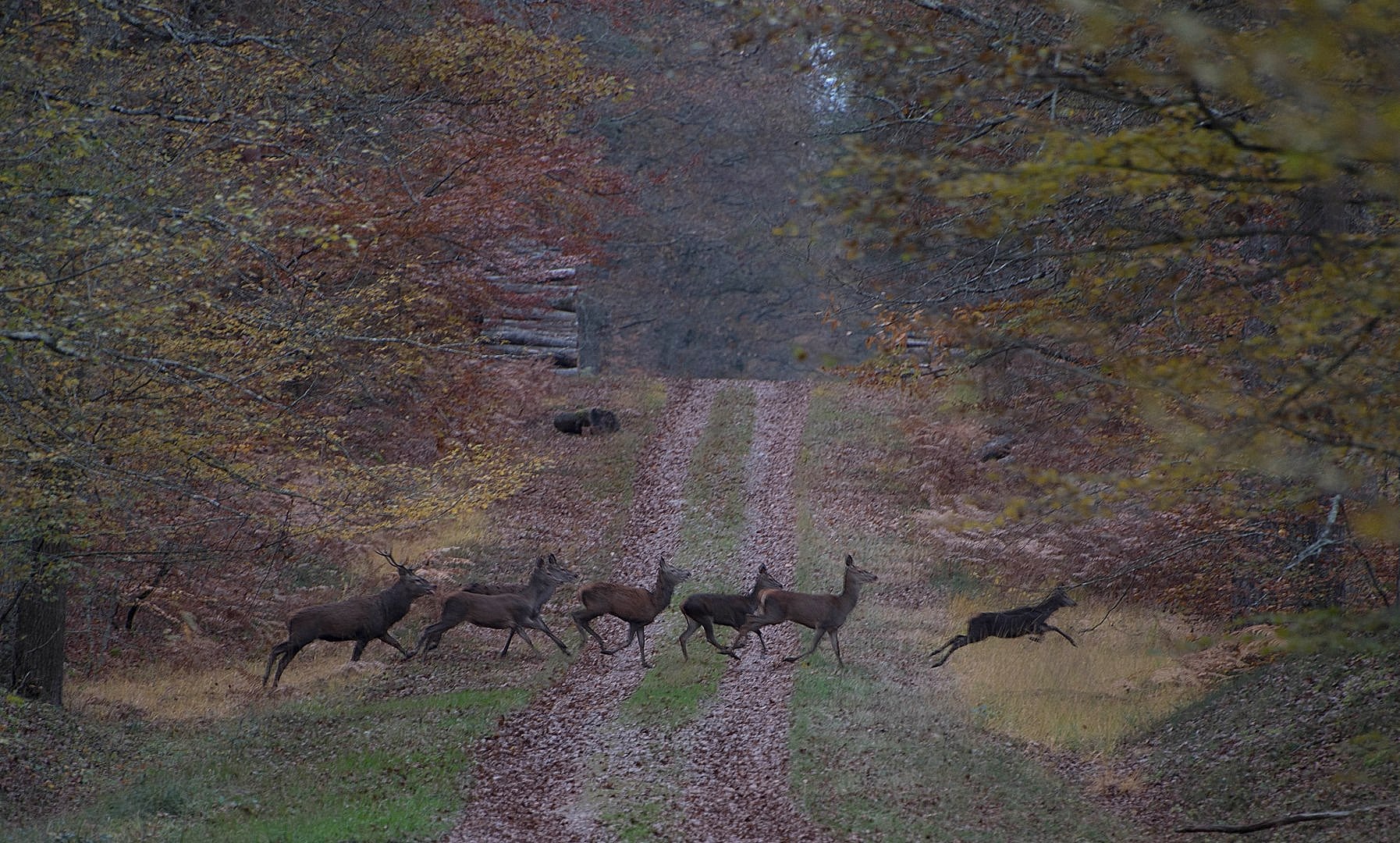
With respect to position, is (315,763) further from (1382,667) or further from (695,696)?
(1382,667)

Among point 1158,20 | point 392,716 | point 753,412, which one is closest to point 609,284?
point 753,412

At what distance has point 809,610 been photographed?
49.6 ft

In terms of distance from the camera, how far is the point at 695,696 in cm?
1441

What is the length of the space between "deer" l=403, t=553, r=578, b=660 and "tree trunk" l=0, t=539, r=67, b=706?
4290 mm

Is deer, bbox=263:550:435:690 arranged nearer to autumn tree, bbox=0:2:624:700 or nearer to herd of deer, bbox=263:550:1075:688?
herd of deer, bbox=263:550:1075:688

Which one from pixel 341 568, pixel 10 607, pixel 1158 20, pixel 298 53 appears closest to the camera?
Answer: pixel 1158 20

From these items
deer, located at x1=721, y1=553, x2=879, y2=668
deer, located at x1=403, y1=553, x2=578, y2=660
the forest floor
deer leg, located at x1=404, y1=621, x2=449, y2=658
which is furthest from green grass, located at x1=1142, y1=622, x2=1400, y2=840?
deer leg, located at x1=404, y1=621, x2=449, y2=658

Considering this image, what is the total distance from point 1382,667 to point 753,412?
2339cm

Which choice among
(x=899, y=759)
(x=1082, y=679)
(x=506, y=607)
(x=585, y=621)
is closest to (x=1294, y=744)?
(x=899, y=759)

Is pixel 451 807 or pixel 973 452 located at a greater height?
pixel 451 807

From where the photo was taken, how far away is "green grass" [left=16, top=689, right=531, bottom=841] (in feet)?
34.3

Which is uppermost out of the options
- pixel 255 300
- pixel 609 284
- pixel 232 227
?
pixel 232 227

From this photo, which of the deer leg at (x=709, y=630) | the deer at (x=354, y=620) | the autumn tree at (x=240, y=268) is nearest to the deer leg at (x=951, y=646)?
the deer leg at (x=709, y=630)

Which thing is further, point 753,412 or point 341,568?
point 753,412
